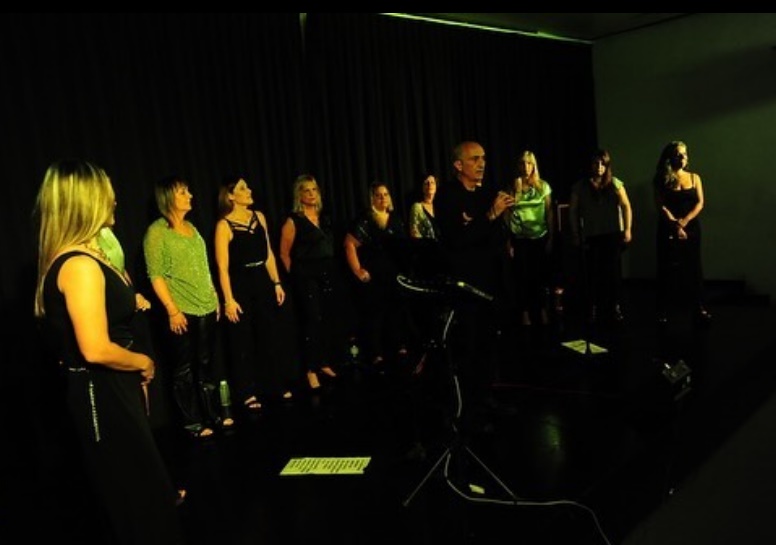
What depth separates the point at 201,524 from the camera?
8.35 ft

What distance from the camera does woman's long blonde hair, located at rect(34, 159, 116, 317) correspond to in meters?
1.70

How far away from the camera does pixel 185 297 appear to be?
355 centimetres

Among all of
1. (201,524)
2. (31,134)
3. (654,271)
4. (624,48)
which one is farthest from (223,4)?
(654,271)

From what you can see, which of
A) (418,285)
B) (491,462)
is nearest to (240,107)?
(418,285)

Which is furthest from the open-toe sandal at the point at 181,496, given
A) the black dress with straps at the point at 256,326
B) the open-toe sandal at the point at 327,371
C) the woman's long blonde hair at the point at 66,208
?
the open-toe sandal at the point at 327,371

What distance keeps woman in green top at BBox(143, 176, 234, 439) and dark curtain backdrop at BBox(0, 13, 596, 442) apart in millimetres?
553

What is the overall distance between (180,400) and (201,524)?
117cm

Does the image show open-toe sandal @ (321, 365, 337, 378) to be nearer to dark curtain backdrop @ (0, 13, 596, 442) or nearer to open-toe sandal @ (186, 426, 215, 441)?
open-toe sandal @ (186, 426, 215, 441)

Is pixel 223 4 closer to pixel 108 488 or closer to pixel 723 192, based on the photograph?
pixel 108 488

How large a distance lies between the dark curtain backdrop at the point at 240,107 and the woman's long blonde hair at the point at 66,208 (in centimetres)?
209

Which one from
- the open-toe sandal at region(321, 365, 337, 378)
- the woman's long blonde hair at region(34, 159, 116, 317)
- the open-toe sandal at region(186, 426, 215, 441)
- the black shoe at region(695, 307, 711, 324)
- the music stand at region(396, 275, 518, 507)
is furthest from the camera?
the black shoe at region(695, 307, 711, 324)

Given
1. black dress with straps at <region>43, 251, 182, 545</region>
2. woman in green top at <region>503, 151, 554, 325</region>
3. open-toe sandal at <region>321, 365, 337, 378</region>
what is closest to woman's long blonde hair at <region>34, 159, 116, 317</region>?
black dress with straps at <region>43, 251, 182, 545</region>

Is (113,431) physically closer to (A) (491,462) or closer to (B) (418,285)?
(B) (418,285)

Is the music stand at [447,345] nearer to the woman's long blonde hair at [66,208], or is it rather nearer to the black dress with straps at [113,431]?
the black dress with straps at [113,431]
